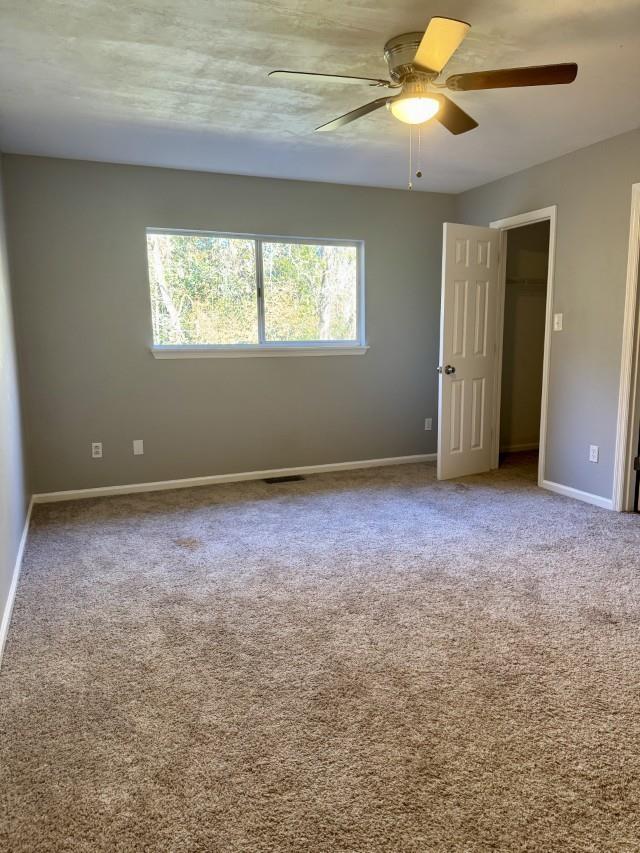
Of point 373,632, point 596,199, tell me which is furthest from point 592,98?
point 373,632

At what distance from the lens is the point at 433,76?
2256 millimetres

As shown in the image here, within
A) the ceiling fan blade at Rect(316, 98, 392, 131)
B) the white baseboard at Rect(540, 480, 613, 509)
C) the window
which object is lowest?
the white baseboard at Rect(540, 480, 613, 509)

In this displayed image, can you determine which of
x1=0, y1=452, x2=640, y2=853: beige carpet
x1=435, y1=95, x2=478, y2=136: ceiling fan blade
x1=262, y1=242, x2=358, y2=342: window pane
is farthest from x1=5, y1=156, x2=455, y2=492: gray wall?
x1=435, y1=95, x2=478, y2=136: ceiling fan blade

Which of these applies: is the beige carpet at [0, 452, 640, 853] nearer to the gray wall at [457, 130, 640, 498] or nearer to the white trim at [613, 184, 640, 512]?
the white trim at [613, 184, 640, 512]

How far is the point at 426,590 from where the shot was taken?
2.61 metres

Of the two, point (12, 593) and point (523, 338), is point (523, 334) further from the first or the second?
point (12, 593)

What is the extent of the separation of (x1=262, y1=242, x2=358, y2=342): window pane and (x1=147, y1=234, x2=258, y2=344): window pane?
159mm

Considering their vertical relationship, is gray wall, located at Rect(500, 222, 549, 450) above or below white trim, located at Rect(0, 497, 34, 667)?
above

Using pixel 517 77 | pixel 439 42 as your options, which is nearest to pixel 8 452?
pixel 439 42

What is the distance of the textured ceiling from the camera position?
2102 mm

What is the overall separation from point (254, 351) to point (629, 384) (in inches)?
111

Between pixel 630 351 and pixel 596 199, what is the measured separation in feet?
3.54

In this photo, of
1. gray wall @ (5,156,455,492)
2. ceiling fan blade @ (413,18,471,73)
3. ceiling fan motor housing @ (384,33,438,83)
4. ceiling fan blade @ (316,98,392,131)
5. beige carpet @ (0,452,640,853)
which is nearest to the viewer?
beige carpet @ (0,452,640,853)

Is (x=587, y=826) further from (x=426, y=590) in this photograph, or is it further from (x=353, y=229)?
(x=353, y=229)
